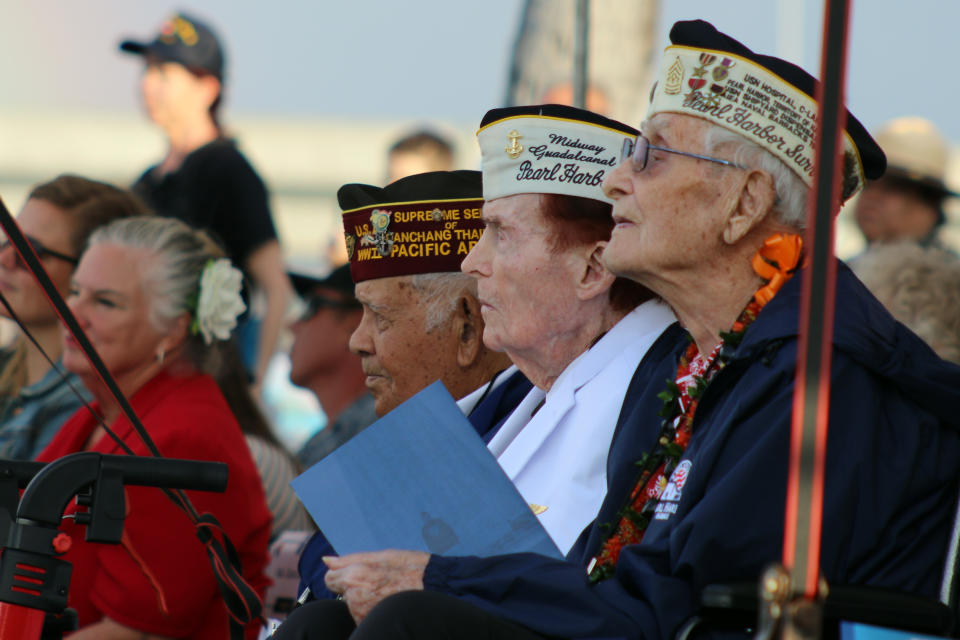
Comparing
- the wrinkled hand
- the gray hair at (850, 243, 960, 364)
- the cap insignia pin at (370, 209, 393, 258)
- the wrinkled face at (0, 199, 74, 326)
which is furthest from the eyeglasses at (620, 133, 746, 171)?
the wrinkled face at (0, 199, 74, 326)

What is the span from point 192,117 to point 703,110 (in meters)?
4.03

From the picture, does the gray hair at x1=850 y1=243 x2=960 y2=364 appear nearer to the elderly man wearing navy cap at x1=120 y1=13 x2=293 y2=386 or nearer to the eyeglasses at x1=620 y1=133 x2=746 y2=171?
the eyeglasses at x1=620 y1=133 x2=746 y2=171

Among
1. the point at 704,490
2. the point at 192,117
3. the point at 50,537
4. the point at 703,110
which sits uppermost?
the point at 192,117

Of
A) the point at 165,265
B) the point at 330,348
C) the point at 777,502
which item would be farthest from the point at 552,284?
the point at 330,348

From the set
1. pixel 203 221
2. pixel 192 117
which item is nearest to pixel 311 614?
pixel 203 221

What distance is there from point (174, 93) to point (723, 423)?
4622 mm

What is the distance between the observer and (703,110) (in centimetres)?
301

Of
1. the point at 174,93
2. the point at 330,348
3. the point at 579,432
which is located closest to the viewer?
the point at 579,432

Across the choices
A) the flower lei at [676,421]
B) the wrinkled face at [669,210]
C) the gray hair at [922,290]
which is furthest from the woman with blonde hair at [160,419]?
the gray hair at [922,290]

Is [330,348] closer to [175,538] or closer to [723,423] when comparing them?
[175,538]

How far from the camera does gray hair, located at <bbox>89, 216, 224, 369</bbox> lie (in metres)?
4.55

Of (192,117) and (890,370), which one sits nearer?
(890,370)

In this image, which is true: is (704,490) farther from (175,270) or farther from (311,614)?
(175,270)

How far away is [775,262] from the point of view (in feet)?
9.50
